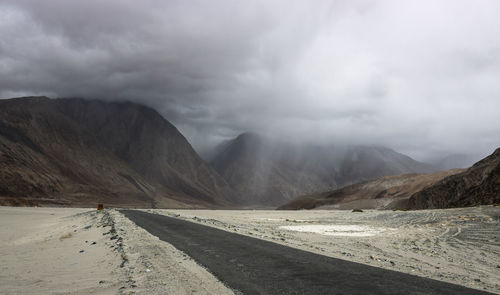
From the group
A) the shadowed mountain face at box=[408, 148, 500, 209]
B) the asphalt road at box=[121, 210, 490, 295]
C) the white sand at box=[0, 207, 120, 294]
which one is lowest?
the white sand at box=[0, 207, 120, 294]

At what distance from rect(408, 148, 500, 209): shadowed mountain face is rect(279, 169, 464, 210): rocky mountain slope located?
16789mm

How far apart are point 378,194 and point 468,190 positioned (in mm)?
70917

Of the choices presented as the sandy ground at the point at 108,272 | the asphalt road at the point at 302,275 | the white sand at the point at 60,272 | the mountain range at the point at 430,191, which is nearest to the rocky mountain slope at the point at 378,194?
the mountain range at the point at 430,191

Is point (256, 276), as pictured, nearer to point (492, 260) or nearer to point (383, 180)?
point (492, 260)

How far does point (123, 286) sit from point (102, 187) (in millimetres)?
180995

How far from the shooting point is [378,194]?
14538 cm

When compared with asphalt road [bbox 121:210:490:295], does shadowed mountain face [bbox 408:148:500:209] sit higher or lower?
higher

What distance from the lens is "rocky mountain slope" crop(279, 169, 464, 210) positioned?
123938 millimetres

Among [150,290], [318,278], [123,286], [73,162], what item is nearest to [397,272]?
[318,278]

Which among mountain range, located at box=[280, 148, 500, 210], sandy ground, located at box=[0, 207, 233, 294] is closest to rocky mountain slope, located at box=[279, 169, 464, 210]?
mountain range, located at box=[280, 148, 500, 210]

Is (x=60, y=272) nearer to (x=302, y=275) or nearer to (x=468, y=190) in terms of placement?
(x=302, y=275)

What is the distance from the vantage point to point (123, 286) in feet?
28.3

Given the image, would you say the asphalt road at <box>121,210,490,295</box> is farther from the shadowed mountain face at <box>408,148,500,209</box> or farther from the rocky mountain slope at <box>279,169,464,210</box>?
the rocky mountain slope at <box>279,169,464,210</box>

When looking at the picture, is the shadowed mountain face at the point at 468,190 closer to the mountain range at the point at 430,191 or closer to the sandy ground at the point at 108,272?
the mountain range at the point at 430,191
